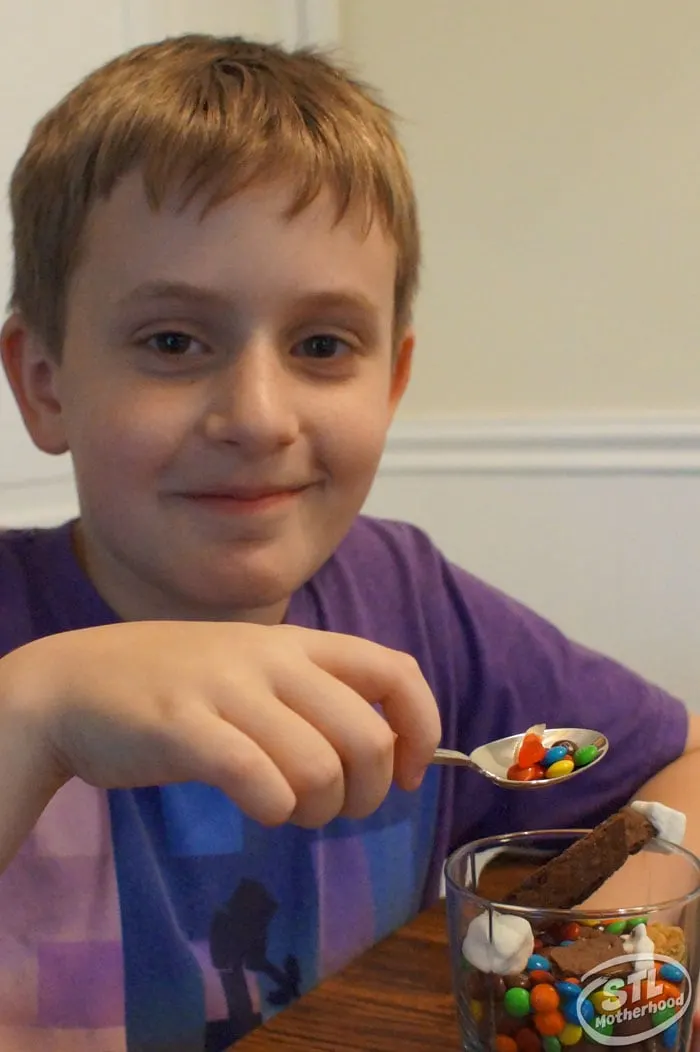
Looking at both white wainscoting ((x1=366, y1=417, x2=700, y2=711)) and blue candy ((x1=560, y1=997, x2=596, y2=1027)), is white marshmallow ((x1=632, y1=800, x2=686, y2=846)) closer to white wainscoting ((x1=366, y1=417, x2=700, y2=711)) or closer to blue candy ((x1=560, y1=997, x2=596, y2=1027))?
blue candy ((x1=560, y1=997, x2=596, y2=1027))

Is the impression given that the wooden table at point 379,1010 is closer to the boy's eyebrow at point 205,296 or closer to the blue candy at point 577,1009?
the blue candy at point 577,1009

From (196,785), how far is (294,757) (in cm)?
29

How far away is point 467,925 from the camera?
0.42 metres

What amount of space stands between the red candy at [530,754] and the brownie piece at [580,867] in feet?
0.42

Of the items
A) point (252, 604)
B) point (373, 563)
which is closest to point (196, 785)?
point (252, 604)

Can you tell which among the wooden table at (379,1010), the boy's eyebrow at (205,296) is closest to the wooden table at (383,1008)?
the wooden table at (379,1010)

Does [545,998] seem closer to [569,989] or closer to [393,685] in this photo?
[569,989]

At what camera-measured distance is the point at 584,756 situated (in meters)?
0.61

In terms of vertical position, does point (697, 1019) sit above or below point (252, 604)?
below

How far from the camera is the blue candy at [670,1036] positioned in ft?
1.32

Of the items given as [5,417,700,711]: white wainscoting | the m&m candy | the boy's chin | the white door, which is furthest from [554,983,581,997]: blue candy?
[5,417,700,711]: white wainscoting

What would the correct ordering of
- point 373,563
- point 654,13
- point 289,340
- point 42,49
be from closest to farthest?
point 289,340, point 373,563, point 42,49, point 654,13

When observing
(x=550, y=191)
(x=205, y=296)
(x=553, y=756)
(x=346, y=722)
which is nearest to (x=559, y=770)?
(x=553, y=756)

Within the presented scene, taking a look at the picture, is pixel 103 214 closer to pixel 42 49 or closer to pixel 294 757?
pixel 294 757
